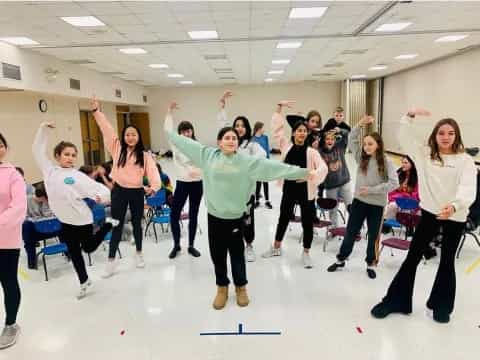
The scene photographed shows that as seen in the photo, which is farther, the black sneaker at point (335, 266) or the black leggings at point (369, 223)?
the black sneaker at point (335, 266)

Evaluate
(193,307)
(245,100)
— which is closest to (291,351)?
(193,307)

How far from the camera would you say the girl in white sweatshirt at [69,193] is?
9.35ft

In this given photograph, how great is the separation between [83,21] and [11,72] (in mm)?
2514

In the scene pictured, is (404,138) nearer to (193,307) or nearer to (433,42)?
(193,307)

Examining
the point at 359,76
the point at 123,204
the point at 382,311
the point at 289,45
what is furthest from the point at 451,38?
the point at 123,204

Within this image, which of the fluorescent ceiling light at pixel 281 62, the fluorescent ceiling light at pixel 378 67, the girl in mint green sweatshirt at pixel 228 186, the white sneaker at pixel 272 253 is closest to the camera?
the girl in mint green sweatshirt at pixel 228 186

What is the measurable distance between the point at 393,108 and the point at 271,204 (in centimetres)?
1074

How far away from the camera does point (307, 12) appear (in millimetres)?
5961

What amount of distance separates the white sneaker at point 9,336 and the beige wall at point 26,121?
5942 mm

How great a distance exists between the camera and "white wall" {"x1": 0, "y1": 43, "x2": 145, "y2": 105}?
24.4ft

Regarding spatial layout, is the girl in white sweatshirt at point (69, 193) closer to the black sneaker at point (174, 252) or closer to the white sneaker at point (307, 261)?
the black sneaker at point (174, 252)

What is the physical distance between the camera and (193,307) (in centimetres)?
288

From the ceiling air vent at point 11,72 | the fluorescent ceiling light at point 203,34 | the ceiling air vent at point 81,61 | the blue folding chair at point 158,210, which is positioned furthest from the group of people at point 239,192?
the ceiling air vent at point 81,61

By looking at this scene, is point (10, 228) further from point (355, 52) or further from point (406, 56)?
point (406, 56)
